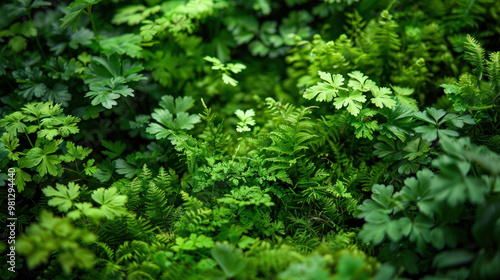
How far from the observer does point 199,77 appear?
2.56 meters

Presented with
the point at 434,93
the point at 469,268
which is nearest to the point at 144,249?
the point at 469,268

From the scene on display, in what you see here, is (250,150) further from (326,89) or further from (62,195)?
(62,195)

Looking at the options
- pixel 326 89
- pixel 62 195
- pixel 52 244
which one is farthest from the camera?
pixel 326 89

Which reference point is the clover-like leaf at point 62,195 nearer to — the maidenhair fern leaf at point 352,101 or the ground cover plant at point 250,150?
the ground cover plant at point 250,150

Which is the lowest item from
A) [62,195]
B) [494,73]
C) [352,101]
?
[62,195]

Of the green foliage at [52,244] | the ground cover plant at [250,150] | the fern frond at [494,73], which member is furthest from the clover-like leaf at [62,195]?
the fern frond at [494,73]

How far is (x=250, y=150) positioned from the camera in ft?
6.54

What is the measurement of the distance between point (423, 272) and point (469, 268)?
26 cm

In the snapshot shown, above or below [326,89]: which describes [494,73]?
above

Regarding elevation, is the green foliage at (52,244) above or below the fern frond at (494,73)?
below

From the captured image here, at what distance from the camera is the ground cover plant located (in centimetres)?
131

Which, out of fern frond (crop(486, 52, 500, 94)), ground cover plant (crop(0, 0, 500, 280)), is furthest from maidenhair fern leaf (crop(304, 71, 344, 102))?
fern frond (crop(486, 52, 500, 94))

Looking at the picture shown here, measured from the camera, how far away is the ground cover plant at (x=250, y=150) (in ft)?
4.30

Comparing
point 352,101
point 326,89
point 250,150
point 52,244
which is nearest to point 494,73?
point 352,101
